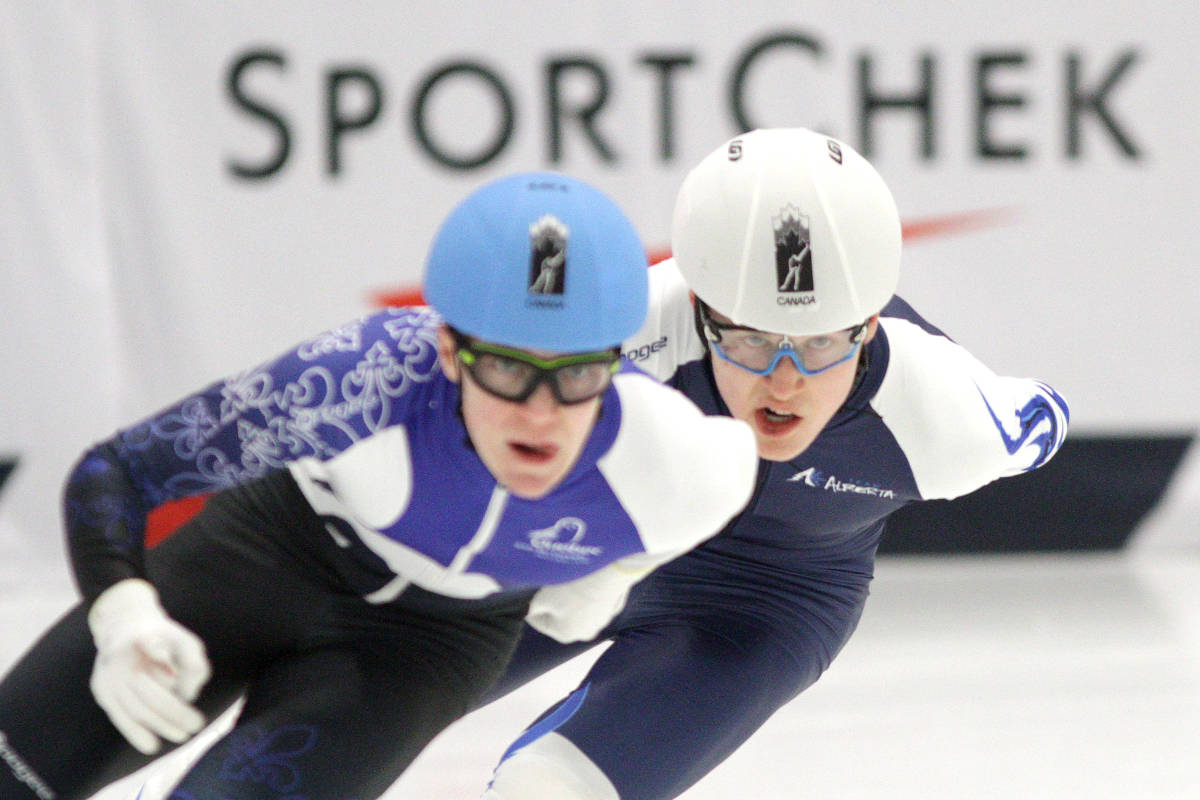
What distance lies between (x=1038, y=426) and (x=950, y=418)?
0.21 m

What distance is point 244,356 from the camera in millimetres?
5176

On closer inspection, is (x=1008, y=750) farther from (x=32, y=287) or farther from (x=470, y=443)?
(x=32, y=287)

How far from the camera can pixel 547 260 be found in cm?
199

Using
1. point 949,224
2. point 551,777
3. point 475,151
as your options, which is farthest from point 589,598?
point 949,224

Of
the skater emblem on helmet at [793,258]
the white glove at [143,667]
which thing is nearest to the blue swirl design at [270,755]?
the white glove at [143,667]

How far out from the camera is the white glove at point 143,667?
194cm

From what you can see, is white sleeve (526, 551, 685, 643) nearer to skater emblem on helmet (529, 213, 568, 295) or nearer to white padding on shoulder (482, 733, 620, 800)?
white padding on shoulder (482, 733, 620, 800)

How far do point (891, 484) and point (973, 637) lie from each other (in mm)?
2142

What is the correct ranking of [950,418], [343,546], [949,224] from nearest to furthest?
1. [343,546]
2. [950,418]
3. [949,224]

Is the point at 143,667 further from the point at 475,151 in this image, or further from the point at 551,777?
the point at 475,151

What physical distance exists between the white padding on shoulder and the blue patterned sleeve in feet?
2.26

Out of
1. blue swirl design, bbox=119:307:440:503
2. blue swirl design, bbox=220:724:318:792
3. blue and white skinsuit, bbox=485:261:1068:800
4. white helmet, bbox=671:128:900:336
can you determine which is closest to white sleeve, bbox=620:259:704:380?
blue and white skinsuit, bbox=485:261:1068:800

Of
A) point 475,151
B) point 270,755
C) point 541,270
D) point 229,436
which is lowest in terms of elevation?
point 270,755

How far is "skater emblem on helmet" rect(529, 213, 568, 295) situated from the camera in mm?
1989
